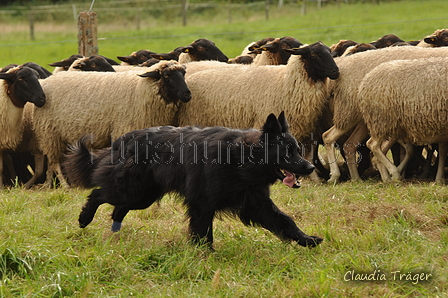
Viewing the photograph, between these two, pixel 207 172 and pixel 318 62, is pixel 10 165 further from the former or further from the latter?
pixel 207 172

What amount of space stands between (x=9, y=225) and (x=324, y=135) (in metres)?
3.82

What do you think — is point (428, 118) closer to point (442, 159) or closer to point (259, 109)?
point (442, 159)

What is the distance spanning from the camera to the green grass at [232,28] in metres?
20.6

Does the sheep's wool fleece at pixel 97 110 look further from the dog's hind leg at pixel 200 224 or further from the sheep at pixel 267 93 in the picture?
the dog's hind leg at pixel 200 224

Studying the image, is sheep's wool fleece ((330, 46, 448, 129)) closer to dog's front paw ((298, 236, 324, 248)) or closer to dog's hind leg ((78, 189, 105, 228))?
dog's front paw ((298, 236, 324, 248))

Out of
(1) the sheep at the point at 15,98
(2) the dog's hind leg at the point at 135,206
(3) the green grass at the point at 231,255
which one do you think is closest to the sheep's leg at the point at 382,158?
(3) the green grass at the point at 231,255

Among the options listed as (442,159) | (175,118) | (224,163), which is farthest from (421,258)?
(175,118)

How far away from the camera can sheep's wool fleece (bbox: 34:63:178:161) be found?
7.58 meters

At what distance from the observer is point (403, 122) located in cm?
626

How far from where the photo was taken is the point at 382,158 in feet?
22.2

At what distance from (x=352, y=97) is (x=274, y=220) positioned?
10.3ft

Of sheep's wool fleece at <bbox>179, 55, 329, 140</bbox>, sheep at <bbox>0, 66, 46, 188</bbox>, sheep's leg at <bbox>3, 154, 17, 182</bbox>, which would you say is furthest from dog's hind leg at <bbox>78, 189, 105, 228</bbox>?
sheep's leg at <bbox>3, 154, 17, 182</bbox>

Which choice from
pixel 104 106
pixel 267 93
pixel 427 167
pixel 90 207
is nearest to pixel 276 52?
pixel 267 93

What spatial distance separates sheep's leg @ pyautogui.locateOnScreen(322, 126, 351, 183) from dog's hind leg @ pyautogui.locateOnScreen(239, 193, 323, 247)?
297 centimetres
